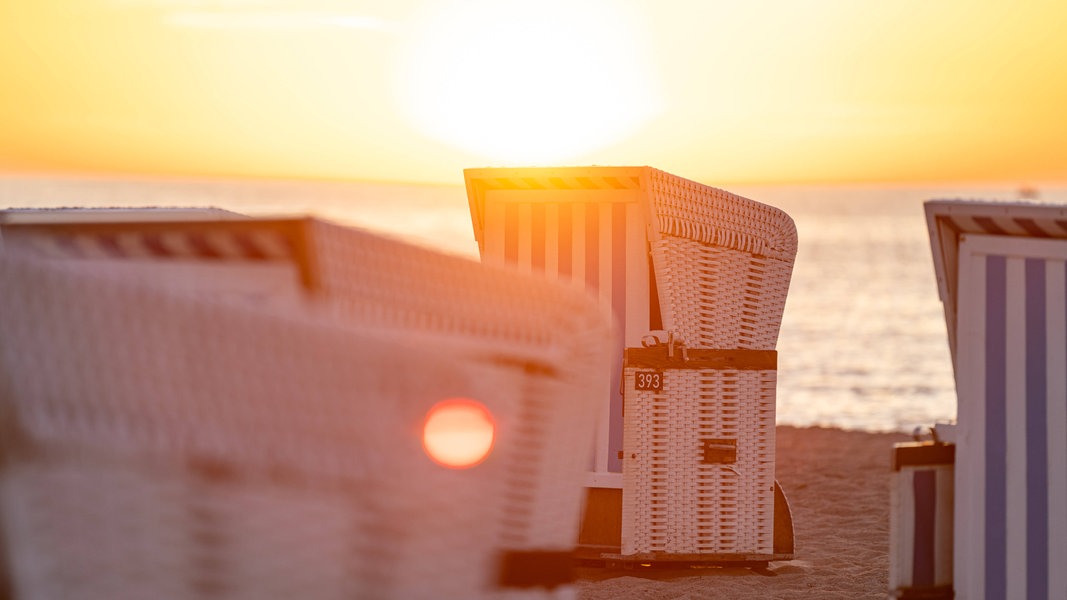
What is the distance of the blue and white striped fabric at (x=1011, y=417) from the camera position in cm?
Result: 409

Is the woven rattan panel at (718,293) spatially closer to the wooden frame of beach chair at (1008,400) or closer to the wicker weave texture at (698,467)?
the wicker weave texture at (698,467)

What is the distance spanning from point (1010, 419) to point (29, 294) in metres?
3.10

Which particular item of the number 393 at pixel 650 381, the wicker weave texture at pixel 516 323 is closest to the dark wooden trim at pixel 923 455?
the wicker weave texture at pixel 516 323

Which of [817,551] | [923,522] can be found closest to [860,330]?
[817,551]

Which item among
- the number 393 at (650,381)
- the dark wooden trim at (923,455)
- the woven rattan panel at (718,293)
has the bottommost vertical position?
the dark wooden trim at (923,455)

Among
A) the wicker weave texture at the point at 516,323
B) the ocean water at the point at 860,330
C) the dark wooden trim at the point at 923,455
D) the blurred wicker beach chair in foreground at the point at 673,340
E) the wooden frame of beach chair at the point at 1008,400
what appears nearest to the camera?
the wicker weave texture at the point at 516,323

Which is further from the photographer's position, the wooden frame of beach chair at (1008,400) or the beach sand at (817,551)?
the beach sand at (817,551)

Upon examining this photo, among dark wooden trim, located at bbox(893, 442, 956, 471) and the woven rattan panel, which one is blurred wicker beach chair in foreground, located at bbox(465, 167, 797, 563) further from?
dark wooden trim, located at bbox(893, 442, 956, 471)

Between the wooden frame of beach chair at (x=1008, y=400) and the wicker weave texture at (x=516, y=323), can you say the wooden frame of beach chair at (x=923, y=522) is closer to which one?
the wooden frame of beach chair at (x=1008, y=400)

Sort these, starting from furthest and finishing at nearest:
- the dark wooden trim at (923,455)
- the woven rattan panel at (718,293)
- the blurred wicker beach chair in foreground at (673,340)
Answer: the blurred wicker beach chair in foreground at (673,340)
the woven rattan panel at (718,293)
the dark wooden trim at (923,455)

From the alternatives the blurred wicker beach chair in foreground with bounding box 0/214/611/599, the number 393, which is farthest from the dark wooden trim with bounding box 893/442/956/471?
the number 393

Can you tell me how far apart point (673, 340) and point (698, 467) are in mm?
789

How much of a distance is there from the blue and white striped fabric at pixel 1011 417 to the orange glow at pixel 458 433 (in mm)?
2045

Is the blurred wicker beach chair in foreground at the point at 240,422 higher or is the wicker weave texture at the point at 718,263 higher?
the wicker weave texture at the point at 718,263
